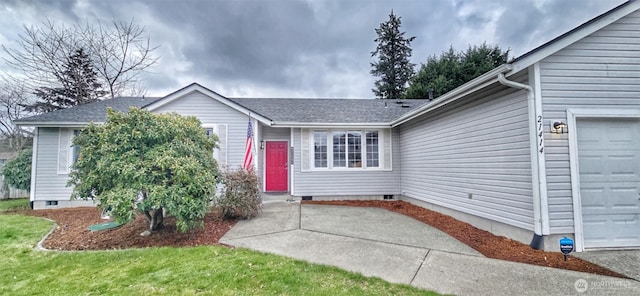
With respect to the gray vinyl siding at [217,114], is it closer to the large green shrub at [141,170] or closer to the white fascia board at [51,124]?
the white fascia board at [51,124]

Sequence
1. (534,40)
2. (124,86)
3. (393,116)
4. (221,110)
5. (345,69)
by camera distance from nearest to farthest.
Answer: (221,110)
(393,116)
(534,40)
(124,86)
(345,69)

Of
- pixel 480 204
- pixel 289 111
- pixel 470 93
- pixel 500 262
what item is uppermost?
pixel 289 111

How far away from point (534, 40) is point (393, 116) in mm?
13022

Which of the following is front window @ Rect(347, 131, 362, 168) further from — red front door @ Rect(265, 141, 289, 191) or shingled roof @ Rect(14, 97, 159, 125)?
shingled roof @ Rect(14, 97, 159, 125)

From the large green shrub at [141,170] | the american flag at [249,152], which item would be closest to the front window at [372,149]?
the american flag at [249,152]

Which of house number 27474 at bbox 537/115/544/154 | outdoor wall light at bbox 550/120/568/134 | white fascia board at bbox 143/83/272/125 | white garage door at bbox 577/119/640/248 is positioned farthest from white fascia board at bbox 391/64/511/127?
white fascia board at bbox 143/83/272/125

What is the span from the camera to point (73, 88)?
56.2 feet

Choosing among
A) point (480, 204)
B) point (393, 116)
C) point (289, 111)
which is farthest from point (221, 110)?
point (480, 204)

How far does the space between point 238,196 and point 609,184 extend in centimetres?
737

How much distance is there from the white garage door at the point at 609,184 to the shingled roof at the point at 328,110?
226 inches

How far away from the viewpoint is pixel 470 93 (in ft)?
17.4

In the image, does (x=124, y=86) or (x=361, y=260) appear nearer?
(x=361, y=260)

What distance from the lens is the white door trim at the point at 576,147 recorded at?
13.6 ft

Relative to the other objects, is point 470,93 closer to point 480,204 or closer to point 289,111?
point 480,204
